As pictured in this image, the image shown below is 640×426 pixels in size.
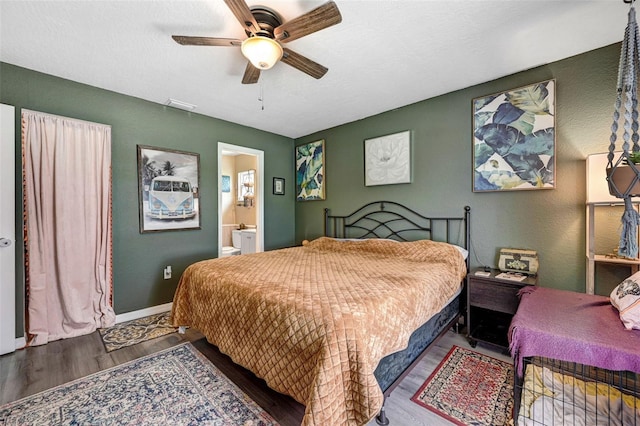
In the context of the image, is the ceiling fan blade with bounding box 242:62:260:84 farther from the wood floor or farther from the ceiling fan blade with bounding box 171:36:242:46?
the wood floor

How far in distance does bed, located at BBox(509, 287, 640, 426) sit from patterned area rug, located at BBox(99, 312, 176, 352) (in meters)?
3.02

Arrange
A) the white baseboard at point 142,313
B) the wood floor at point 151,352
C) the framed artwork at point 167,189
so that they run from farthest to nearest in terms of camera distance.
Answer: the framed artwork at point 167,189
the white baseboard at point 142,313
the wood floor at point 151,352

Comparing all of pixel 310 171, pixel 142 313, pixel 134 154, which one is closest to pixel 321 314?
pixel 142 313

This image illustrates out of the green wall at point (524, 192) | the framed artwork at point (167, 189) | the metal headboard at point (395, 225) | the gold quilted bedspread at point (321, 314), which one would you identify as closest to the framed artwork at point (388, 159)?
the green wall at point (524, 192)

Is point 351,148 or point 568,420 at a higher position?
point 351,148

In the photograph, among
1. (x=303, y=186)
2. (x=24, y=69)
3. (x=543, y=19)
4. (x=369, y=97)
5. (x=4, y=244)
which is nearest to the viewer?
(x=543, y=19)

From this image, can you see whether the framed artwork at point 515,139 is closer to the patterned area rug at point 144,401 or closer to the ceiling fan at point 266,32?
the ceiling fan at point 266,32

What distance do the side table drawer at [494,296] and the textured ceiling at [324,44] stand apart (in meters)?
2.02

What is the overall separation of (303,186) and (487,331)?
335 cm

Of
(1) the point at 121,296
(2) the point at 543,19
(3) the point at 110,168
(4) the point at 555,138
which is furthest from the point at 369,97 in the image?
(1) the point at 121,296

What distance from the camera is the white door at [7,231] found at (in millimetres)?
2232

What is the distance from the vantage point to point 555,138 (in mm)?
2350

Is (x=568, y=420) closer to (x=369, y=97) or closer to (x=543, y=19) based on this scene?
(x=543, y=19)

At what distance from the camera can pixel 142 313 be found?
311 cm
